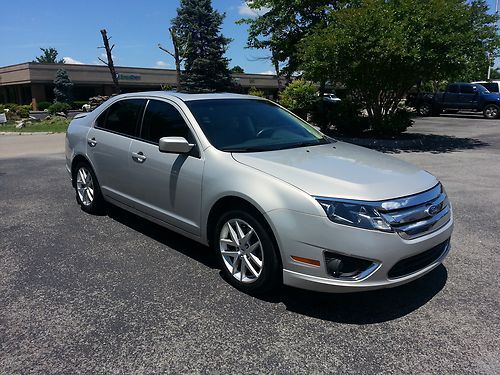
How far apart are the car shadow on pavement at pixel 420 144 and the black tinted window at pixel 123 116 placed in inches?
343

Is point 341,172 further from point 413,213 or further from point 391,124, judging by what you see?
point 391,124

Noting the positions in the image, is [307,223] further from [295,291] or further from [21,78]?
[21,78]

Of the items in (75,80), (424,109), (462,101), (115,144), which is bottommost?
(424,109)

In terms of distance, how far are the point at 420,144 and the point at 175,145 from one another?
38.0 ft

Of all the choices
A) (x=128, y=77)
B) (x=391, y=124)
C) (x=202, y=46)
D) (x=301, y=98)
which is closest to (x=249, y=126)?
(x=391, y=124)

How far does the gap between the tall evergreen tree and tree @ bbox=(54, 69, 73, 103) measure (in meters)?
12.9

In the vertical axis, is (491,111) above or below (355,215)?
below

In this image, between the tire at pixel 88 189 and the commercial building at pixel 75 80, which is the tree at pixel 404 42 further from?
the commercial building at pixel 75 80

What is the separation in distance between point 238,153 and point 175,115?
972mm

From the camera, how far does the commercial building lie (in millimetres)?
48750

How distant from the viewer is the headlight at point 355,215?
3.11m

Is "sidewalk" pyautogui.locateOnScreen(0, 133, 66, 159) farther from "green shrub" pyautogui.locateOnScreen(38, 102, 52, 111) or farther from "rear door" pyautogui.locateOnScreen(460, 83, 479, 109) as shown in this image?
"green shrub" pyautogui.locateOnScreen(38, 102, 52, 111)

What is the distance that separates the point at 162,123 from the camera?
15.4ft

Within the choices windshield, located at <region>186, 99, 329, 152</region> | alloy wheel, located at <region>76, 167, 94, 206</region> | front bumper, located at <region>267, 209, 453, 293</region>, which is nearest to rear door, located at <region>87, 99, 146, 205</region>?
alloy wheel, located at <region>76, 167, 94, 206</region>
